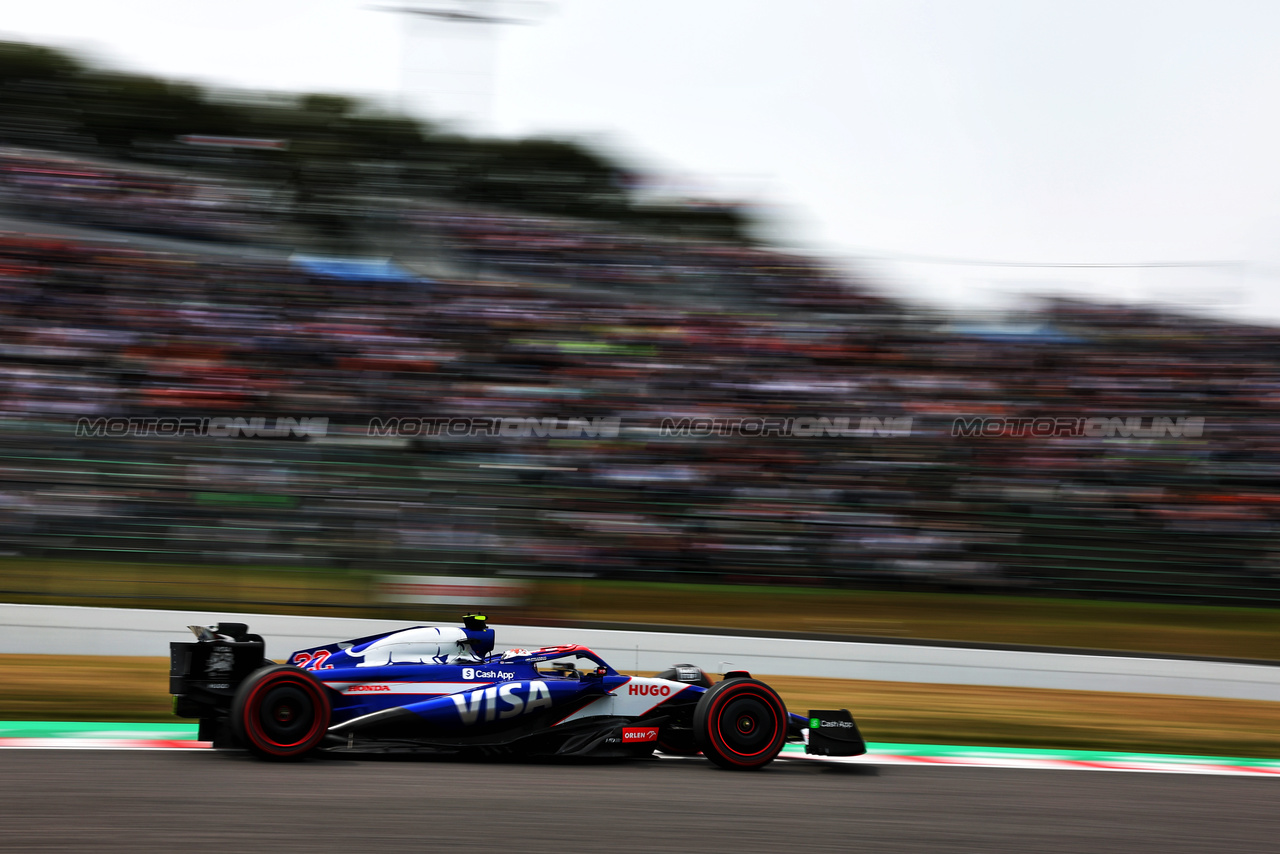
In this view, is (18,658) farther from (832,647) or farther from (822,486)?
(822,486)

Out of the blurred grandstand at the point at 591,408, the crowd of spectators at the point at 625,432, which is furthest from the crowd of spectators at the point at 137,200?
the crowd of spectators at the point at 625,432

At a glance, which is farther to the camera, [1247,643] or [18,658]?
[1247,643]

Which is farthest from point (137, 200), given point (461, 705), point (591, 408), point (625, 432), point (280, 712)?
point (461, 705)

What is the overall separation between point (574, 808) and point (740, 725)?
1533 mm

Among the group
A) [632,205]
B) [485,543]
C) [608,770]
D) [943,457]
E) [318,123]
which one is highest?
[318,123]

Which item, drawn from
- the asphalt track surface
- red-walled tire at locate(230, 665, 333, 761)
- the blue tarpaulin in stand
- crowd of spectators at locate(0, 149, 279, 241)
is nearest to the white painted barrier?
the asphalt track surface

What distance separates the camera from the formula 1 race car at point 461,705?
17.4ft

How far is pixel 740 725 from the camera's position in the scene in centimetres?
578

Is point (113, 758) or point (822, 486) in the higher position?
point (822, 486)

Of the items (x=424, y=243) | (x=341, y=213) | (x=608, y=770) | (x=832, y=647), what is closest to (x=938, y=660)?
(x=832, y=647)

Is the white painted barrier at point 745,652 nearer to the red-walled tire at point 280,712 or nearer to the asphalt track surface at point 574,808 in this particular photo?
the asphalt track surface at point 574,808

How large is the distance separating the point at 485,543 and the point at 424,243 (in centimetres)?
577

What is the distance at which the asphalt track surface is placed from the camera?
12.6 feet

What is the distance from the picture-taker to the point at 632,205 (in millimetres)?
16391
